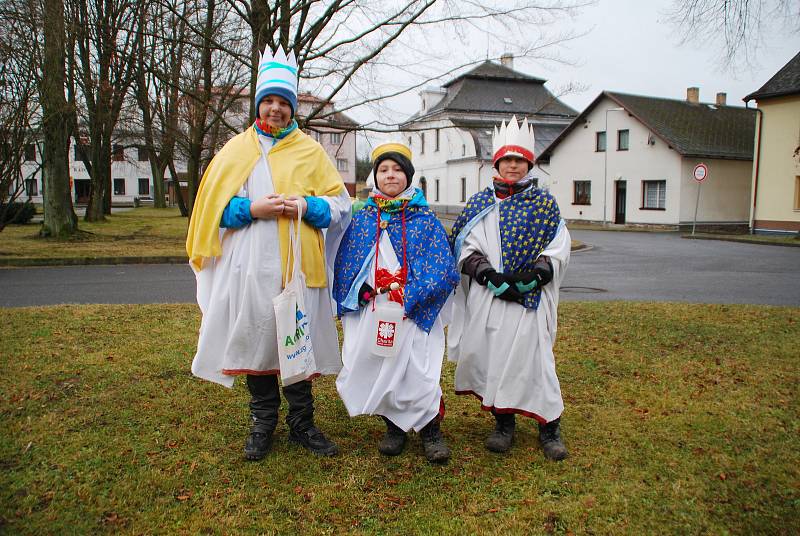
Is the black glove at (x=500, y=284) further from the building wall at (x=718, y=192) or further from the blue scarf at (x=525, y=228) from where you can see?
the building wall at (x=718, y=192)

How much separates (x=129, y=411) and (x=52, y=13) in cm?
1297

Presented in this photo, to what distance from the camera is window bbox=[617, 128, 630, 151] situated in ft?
107

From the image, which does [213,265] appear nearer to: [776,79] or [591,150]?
[776,79]

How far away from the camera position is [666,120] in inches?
1265

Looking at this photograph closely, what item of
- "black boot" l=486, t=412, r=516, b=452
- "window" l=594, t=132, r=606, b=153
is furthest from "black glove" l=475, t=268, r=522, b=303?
"window" l=594, t=132, r=606, b=153

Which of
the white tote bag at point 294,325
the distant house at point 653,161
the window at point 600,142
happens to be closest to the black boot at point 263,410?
the white tote bag at point 294,325

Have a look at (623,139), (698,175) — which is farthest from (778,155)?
(623,139)

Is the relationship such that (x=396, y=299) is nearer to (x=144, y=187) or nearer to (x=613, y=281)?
(x=613, y=281)

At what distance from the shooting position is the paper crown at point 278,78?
363cm

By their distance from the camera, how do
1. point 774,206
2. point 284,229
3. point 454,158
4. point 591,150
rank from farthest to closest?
point 454,158 → point 591,150 → point 774,206 → point 284,229

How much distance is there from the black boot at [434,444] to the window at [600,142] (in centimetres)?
3284

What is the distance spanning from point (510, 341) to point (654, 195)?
3034 centimetres

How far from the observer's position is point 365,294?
142 inches

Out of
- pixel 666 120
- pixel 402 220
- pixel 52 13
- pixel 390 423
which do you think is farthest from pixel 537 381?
pixel 666 120
